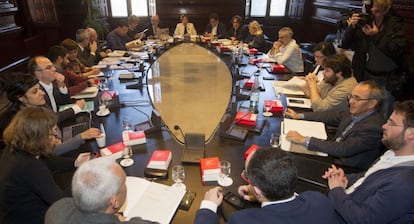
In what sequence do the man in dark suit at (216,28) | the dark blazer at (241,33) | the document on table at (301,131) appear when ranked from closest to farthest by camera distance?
1. the document on table at (301,131)
2. the dark blazer at (241,33)
3. the man in dark suit at (216,28)

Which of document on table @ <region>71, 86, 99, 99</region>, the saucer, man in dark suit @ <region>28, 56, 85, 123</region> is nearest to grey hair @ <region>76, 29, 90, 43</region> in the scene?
document on table @ <region>71, 86, 99, 99</region>

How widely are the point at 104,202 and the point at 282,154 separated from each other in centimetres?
71

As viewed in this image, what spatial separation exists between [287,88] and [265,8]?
234 inches

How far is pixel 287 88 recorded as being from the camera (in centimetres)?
310

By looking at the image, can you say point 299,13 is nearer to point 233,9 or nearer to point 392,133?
point 233,9

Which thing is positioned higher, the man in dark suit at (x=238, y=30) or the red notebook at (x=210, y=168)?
the man in dark suit at (x=238, y=30)

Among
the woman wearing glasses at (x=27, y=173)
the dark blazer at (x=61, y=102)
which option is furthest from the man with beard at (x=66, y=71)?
the woman wearing glasses at (x=27, y=173)

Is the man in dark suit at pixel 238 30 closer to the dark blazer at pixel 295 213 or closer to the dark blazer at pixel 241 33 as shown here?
the dark blazer at pixel 241 33

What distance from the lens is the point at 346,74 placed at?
255 centimetres

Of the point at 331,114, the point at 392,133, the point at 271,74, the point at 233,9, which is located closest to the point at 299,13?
the point at 233,9

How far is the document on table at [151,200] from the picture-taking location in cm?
135

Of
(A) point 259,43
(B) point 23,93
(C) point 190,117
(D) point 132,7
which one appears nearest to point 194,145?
(B) point 23,93

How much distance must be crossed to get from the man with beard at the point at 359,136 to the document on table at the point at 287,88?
0.97 metres

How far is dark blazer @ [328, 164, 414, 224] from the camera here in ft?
4.02
